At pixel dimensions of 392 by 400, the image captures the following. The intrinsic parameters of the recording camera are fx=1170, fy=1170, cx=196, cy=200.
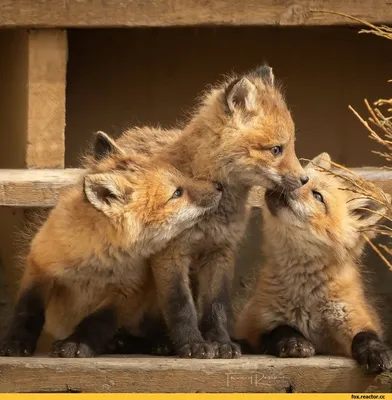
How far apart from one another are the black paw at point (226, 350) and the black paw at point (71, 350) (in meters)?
0.68

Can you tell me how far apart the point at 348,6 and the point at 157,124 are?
6.76ft

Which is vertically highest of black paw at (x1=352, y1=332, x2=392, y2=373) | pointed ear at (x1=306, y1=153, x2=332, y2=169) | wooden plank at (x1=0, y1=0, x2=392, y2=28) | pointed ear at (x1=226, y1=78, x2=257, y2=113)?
wooden plank at (x1=0, y1=0, x2=392, y2=28)

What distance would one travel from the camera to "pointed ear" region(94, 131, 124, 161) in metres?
6.92

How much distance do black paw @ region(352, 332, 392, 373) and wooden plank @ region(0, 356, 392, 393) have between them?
0.06 m

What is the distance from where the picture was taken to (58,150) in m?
7.80

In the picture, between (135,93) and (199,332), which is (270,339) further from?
(135,93)

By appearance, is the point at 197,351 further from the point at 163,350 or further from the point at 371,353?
the point at 371,353

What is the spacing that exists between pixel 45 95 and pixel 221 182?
1.64 meters

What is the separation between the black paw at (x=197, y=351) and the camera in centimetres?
634

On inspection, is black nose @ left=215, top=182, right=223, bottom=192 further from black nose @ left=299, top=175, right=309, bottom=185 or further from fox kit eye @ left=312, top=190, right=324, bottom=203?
fox kit eye @ left=312, top=190, right=324, bottom=203

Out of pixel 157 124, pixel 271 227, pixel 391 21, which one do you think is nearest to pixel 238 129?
pixel 271 227

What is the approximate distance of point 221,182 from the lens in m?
6.76

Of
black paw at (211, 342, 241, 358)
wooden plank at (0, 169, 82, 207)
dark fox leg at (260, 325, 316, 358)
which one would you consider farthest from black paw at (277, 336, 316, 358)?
wooden plank at (0, 169, 82, 207)

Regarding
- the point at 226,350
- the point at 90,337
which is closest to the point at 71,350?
the point at 90,337
